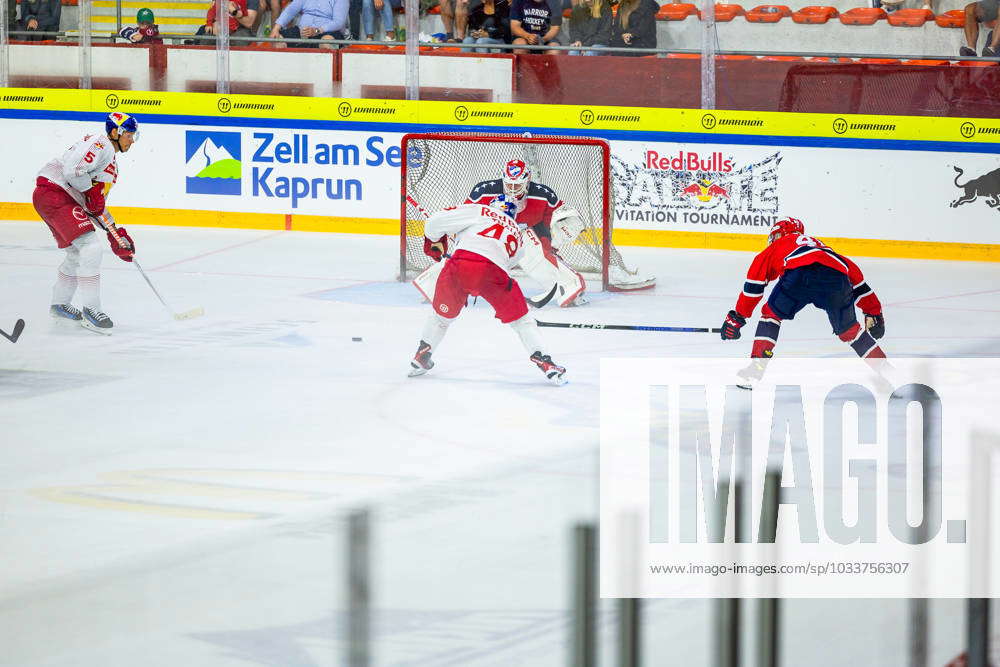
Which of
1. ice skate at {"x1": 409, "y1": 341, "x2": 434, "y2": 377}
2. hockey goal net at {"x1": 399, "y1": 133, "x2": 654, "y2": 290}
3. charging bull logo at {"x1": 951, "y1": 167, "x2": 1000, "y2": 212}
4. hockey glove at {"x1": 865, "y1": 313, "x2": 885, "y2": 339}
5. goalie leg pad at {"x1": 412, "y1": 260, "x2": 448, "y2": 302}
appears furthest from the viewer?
charging bull logo at {"x1": 951, "y1": 167, "x2": 1000, "y2": 212}

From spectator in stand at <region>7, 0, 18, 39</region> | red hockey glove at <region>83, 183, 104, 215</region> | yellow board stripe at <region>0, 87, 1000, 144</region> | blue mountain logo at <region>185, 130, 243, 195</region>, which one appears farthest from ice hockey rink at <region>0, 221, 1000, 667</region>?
spectator in stand at <region>7, 0, 18, 39</region>

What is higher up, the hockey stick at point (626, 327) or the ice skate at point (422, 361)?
the hockey stick at point (626, 327)

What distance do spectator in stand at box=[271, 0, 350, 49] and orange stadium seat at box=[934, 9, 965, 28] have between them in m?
4.60

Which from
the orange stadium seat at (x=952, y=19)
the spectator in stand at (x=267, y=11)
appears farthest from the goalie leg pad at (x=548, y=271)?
the spectator in stand at (x=267, y=11)

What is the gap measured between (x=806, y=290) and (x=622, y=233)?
16.8 feet

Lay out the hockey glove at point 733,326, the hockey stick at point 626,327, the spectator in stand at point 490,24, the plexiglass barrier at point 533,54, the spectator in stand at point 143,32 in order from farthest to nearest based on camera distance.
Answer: the spectator in stand at point 143,32, the spectator in stand at point 490,24, the plexiglass barrier at point 533,54, the hockey stick at point 626,327, the hockey glove at point 733,326

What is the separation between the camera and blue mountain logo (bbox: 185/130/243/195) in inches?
488

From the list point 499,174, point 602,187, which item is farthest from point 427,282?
point 499,174

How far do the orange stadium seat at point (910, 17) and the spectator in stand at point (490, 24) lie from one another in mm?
2936

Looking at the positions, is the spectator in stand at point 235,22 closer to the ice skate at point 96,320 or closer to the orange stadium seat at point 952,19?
the ice skate at point 96,320

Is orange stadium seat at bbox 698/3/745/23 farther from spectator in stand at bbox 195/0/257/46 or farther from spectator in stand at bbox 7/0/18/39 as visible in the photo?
spectator in stand at bbox 7/0/18/39

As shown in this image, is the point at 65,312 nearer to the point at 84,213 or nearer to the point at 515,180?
the point at 84,213

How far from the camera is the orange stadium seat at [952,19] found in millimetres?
11070

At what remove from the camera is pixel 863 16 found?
11.2 metres
